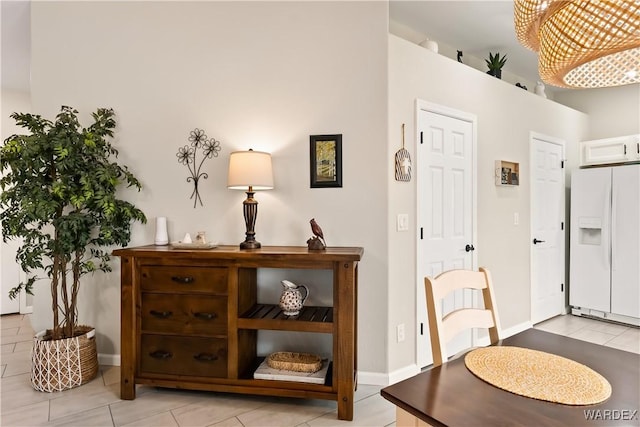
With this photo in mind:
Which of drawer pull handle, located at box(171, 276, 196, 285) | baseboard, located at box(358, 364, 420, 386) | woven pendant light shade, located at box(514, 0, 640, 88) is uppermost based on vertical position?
woven pendant light shade, located at box(514, 0, 640, 88)

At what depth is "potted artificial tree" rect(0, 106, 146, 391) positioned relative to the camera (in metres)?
2.39

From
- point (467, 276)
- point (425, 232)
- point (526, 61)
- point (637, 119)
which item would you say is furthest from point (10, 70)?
point (637, 119)

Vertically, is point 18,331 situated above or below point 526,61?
below

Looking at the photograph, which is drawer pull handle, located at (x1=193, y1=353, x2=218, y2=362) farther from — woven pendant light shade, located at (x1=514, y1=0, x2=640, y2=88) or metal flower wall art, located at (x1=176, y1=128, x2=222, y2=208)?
woven pendant light shade, located at (x1=514, y1=0, x2=640, y2=88)

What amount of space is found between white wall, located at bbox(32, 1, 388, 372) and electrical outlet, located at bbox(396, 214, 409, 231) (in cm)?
16

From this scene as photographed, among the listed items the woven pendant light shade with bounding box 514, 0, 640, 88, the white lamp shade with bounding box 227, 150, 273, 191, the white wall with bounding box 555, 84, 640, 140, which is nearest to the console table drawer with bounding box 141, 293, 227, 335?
the white lamp shade with bounding box 227, 150, 273, 191

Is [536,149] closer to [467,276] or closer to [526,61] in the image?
[526,61]

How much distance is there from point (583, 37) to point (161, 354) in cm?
260

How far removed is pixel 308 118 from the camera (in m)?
2.67

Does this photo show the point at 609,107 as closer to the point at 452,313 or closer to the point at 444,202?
the point at 444,202

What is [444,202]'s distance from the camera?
3.01 metres

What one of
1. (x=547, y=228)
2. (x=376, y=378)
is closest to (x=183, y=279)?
(x=376, y=378)

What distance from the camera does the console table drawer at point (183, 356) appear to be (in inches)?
89.3

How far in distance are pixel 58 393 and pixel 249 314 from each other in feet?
4.62
